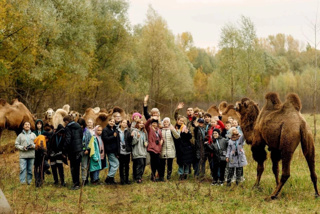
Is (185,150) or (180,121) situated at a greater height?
(180,121)

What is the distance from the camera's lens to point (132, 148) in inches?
381

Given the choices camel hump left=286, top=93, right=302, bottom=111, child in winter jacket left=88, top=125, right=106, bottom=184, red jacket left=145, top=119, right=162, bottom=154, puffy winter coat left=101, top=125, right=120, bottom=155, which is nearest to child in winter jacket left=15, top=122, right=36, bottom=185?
child in winter jacket left=88, top=125, right=106, bottom=184

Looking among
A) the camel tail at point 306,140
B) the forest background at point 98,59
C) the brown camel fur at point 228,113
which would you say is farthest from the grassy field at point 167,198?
the forest background at point 98,59

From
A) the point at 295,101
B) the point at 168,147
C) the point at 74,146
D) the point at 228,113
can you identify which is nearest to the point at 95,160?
the point at 74,146

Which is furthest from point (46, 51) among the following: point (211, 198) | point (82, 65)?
point (211, 198)

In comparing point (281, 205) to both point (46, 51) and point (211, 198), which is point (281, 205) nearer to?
point (211, 198)

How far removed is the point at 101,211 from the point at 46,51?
51.9 ft

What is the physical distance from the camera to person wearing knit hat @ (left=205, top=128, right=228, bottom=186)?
29.4ft

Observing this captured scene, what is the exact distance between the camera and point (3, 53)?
19.2 m

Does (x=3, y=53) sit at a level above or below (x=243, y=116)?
above

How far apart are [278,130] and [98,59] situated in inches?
1044

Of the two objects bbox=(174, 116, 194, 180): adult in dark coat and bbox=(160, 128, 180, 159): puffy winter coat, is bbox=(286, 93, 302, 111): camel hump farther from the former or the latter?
→ bbox=(160, 128, 180, 159): puffy winter coat

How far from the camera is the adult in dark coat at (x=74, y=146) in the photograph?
891 centimetres

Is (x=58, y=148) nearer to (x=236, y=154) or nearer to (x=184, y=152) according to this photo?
(x=184, y=152)
